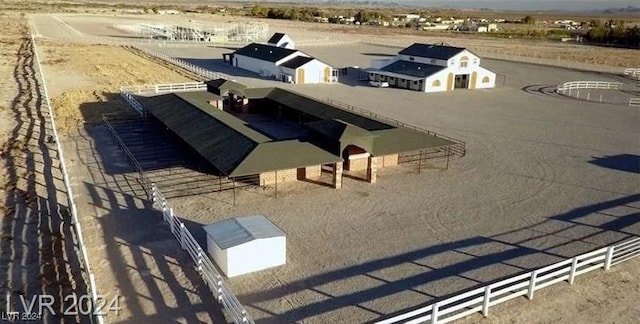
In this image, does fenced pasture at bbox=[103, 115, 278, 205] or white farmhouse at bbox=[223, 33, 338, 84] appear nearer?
fenced pasture at bbox=[103, 115, 278, 205]

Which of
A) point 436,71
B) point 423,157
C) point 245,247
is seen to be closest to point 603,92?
point 436,71

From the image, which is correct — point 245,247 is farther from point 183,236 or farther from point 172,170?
point 172,170

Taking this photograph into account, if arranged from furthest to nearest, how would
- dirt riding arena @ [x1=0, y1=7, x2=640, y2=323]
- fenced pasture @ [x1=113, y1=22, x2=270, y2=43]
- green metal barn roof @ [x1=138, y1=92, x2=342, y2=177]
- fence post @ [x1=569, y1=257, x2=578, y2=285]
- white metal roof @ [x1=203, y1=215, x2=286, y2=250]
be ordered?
1. fenced pasture @ [x1=113, y1=22, x2=270, y2=43]
2. green metal barn roof @ [x1=138, y1=92, x2=342, y2=177]
3. white metal roof @ [x1=203, y1=215, x2=286, y2=250]
4. fence post @ [x1=569, y1=257, x2=578, y2=285]
5. dirt riding arena @ [x1=0, y1=7, x2=640, y2=323]

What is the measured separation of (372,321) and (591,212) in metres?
12.2

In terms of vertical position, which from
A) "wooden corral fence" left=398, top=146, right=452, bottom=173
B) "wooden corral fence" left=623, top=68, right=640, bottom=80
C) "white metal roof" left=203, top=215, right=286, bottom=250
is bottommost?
"wooden corral fence" left=398, top=146, right=452, bottom=173

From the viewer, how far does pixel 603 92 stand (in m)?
51.1

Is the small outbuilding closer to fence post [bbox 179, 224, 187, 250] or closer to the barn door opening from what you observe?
fence post [bbox 179, 224, 187, 250]

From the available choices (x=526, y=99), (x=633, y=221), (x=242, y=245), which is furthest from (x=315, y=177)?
(x=526, y=99)

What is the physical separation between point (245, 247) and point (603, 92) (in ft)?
158

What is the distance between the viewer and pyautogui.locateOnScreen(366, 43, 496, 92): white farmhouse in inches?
1903

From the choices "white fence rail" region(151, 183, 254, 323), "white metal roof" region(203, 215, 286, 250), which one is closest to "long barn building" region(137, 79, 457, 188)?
"white fence rail" region(151, 183, 254, 323)

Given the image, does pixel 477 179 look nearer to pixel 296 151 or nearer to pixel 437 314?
pixel 296 151

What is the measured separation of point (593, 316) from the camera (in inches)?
512

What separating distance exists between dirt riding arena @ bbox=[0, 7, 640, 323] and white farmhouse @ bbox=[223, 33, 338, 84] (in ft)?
54.6
